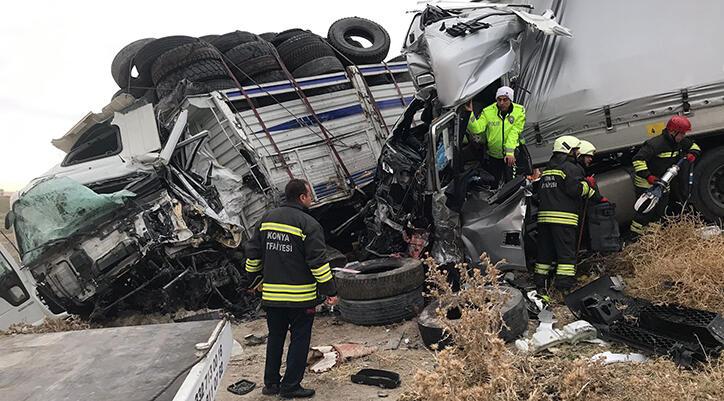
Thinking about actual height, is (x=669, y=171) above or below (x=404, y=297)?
above

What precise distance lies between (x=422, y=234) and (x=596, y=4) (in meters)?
2.68

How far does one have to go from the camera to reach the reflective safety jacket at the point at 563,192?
4.55 m

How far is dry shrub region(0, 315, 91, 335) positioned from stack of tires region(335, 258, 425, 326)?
243 centimetres

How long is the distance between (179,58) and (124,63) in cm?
97

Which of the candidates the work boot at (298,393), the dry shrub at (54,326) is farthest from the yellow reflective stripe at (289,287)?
the dry shrub at (54,326)

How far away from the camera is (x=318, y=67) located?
746 cm

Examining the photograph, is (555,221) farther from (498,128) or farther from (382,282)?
(382,282)

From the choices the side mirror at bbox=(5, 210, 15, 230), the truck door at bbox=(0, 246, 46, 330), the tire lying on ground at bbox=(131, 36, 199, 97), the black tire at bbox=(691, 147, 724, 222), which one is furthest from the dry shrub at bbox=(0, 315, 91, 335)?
the black tire at bbox=(691, 147, 724, 222)

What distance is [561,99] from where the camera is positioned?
17.3 feet

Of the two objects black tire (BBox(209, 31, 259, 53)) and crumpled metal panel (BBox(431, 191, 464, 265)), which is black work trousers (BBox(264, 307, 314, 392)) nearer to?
crumpled metal panel (BBox(431, 191, 464, 265))

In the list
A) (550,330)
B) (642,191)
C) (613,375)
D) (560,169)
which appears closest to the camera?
(613,375)

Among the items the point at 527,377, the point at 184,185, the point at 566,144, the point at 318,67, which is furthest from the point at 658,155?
the point at 184,185

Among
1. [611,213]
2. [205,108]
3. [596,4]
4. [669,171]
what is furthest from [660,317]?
[205,108]

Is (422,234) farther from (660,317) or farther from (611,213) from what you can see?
(660,317)
